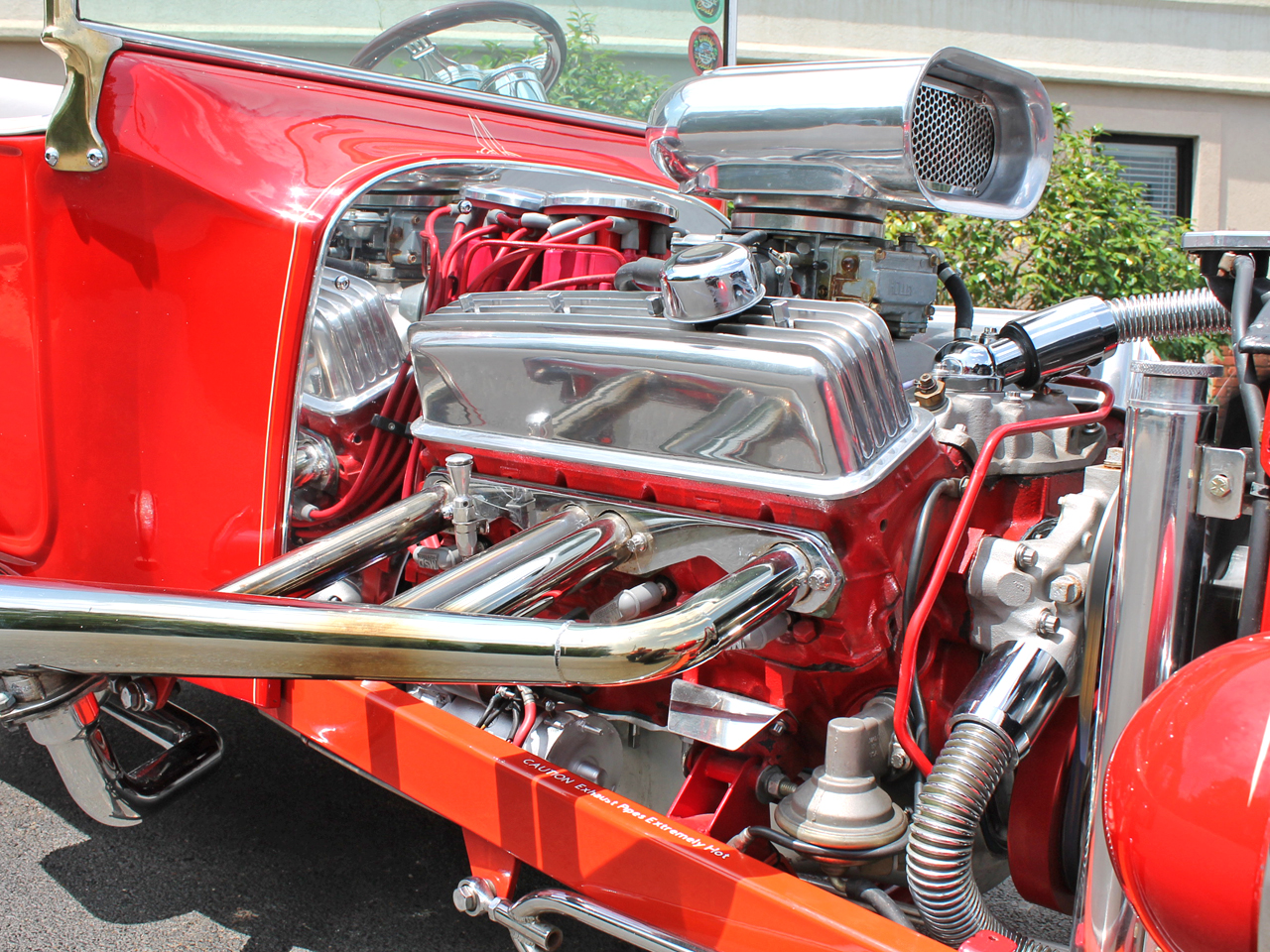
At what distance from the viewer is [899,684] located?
1397mm

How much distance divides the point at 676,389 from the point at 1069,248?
493cm

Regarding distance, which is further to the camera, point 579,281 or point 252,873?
point 252,873

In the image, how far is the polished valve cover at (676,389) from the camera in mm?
1378

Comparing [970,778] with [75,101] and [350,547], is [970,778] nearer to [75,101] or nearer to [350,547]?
[350,547]

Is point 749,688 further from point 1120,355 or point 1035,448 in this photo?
point 1120,355

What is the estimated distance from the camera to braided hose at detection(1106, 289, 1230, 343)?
1.68 metres

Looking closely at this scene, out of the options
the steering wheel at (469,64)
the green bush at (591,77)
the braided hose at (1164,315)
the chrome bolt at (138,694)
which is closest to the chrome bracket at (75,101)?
the steering wheel at (469,64)

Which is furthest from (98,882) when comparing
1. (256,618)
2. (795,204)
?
(795,204)

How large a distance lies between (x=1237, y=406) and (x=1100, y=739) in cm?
66

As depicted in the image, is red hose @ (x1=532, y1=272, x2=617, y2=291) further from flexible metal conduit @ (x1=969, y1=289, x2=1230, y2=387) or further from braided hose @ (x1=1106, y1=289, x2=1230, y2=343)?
braided hose @ (x1=1106, y1=289, x2=1230, y2=343)

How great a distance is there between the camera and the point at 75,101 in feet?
6.24

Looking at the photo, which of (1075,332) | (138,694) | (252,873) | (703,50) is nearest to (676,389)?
(1075,332)

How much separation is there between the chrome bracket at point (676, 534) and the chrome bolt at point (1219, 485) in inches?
17.5

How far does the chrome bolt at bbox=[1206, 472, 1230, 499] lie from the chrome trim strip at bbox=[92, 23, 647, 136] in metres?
1.88
